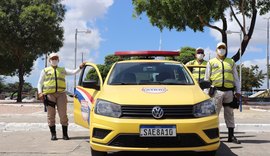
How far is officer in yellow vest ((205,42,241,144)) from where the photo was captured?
8.87 m

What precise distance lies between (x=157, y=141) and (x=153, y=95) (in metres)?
0.70

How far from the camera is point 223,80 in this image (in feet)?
29.0

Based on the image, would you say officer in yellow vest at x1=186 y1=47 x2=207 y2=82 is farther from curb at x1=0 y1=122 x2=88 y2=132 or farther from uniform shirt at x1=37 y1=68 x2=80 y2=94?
curb at x1=0 y1=122 x2=88 y2=132

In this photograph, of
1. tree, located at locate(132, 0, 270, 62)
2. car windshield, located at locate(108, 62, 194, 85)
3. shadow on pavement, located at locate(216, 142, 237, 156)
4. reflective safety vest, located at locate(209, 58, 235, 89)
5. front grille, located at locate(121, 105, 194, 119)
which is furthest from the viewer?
tree, located at locate(132, 0, 270, 62)

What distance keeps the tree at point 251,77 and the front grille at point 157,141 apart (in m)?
65.5

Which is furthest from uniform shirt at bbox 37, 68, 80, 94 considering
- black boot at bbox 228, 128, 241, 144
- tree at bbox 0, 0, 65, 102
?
tree at bbox 0, 0, 65, 102

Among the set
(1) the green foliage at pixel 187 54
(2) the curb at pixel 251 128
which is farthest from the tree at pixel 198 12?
(1) the green foliage at pixel 187 54

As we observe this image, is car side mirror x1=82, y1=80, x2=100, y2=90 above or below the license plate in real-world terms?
above

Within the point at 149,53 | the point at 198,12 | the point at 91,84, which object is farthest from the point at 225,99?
the point at 198,12

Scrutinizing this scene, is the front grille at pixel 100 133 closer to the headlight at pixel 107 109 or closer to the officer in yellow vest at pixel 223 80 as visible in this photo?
the headlight at pixel 107 109

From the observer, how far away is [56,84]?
369 inches

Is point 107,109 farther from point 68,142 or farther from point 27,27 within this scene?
point 27,27

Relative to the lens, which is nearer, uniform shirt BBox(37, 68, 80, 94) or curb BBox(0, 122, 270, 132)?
uniform shirt BBox(37, 68, 80, 94)

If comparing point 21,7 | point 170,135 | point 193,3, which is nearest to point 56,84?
point 170,135
